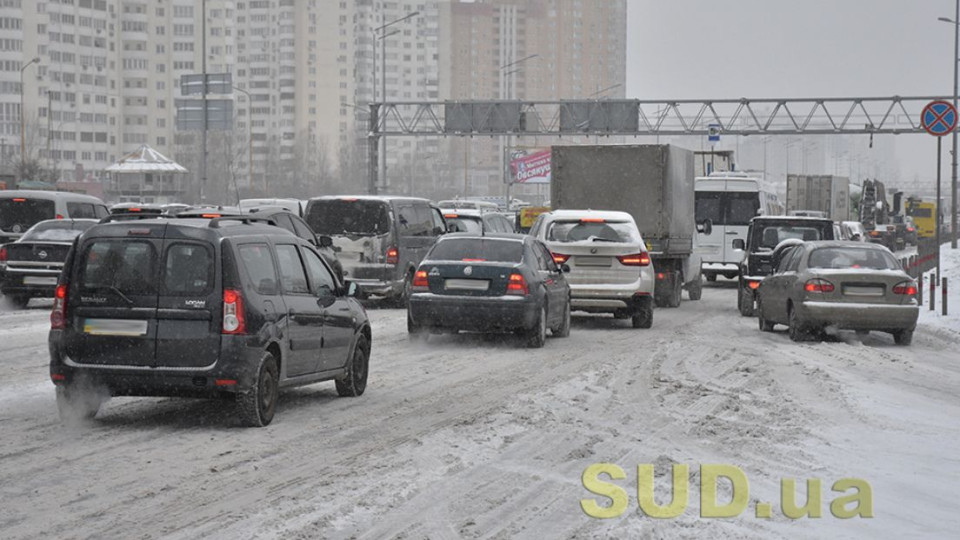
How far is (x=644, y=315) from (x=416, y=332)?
4861 mm

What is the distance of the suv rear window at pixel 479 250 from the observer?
19.0 m

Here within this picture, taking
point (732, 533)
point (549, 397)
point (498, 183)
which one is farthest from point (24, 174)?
point (498, 183)

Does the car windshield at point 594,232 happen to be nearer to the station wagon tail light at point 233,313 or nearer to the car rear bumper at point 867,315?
the car rear bumper at point 867,315

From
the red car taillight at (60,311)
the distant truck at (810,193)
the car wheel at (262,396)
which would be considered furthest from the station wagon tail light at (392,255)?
the distant truck at (810,193)

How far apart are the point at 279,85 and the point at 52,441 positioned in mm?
154544

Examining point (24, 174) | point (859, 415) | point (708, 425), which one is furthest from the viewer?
point (24, 174)

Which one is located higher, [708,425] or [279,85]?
[279,85]

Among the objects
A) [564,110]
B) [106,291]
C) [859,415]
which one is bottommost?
[859,415]

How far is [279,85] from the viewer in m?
162

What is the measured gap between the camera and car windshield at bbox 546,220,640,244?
22.8 meters

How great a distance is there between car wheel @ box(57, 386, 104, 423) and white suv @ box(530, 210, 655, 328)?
12.2 metres

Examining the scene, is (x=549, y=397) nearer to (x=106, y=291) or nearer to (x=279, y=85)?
(x=106, y=291)

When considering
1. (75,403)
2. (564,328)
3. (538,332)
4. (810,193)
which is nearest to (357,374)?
(75,403)

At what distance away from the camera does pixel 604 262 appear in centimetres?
2253
